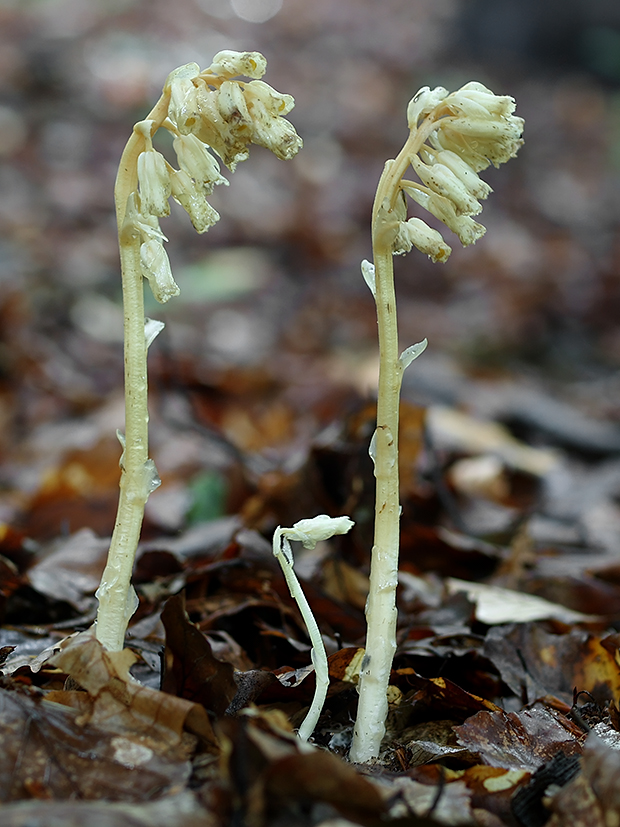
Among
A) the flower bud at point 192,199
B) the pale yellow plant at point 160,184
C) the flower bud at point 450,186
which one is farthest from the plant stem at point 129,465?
the flower bud at point 450,186

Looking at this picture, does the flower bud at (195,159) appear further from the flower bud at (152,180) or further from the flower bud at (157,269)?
the flower bud at (157,269)

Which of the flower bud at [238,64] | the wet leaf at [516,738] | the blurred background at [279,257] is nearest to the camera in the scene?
the flower bud at [238,64]

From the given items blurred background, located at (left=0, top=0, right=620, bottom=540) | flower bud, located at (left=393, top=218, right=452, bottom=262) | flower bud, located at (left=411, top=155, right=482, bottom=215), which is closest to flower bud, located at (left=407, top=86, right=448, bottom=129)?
flower bud, located at (left=411, top=155, right=482, bottom=215)

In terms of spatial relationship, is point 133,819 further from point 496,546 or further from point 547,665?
point 496,546

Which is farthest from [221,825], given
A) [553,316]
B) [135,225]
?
[553,316]

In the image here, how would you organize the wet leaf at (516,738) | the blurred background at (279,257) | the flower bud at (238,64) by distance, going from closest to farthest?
the flower bud at (238,64) < the wet leaf at (516,738) < the blurred background at (279,257)

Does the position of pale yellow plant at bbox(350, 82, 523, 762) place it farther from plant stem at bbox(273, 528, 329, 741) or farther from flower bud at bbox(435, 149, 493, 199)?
plant stem at bbox(273, 528, 329, 741)
